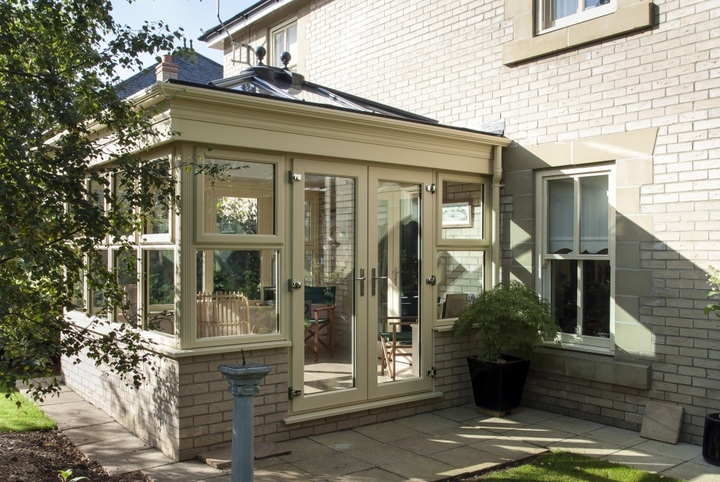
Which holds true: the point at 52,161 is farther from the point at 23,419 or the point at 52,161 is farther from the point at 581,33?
the point at 581,33

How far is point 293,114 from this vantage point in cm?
562

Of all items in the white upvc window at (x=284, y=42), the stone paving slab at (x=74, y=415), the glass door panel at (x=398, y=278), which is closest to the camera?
the stone paving slab at (x=74, y=415)

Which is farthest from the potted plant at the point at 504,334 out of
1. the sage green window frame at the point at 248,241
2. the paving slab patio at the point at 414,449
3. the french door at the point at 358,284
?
the sage green window frame at the point at 248,241

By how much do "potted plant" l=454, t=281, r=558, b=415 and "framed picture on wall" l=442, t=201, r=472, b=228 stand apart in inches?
32.0

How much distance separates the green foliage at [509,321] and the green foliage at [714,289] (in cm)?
146

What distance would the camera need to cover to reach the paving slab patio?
4.93m

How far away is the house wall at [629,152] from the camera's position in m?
5.71

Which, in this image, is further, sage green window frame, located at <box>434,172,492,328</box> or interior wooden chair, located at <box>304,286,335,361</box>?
sage green window frame, located at <box>434,172,492,328</box>

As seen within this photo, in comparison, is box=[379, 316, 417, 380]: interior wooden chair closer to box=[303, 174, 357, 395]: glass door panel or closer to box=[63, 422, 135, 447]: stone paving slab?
box=[303, 174, 357, 395]: glass door panel

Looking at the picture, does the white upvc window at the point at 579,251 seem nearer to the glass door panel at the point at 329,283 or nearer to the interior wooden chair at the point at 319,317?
the glass door panel at the point at 329,283

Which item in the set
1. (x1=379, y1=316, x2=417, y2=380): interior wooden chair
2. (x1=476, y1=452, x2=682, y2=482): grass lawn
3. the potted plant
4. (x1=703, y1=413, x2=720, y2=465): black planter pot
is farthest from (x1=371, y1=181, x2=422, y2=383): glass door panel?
(x1=703, y1=413, x2=720, y2=465): black planter pot

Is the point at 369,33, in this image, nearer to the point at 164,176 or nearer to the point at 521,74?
the point at 521,74

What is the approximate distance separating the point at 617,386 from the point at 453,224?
2.27 metres

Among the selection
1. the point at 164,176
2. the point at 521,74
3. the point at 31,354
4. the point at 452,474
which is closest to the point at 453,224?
the point at 521,74
